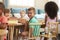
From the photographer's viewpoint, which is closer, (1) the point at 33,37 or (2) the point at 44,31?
(1) the point at 33,37

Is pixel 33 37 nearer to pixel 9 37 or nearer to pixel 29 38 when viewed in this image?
pixel 29 38

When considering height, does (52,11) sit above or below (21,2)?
below

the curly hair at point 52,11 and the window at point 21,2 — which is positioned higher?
the window at point 21,2

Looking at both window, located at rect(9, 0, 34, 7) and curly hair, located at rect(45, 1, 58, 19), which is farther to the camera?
window, located at rect(9, 0, 34, 7)

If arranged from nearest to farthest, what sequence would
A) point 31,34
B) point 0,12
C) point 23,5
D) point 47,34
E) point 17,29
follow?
point 0,12, point 31,34, point 47,34, point 17,29, point 23,5

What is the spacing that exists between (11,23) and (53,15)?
41.2 inches

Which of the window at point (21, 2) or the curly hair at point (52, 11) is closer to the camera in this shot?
the curly hair at point (52, 11)

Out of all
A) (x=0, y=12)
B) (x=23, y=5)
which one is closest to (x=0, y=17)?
(x=0, y=12)

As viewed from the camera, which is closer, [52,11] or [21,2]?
[52,11]

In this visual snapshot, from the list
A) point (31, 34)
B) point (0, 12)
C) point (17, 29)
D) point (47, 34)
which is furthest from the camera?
point (17, 29)

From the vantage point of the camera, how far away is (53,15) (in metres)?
3.96

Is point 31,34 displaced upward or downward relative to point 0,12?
downward

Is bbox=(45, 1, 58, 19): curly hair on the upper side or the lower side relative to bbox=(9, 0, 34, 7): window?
lower

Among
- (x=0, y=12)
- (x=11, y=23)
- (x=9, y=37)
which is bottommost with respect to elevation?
(x=9, y=37)
